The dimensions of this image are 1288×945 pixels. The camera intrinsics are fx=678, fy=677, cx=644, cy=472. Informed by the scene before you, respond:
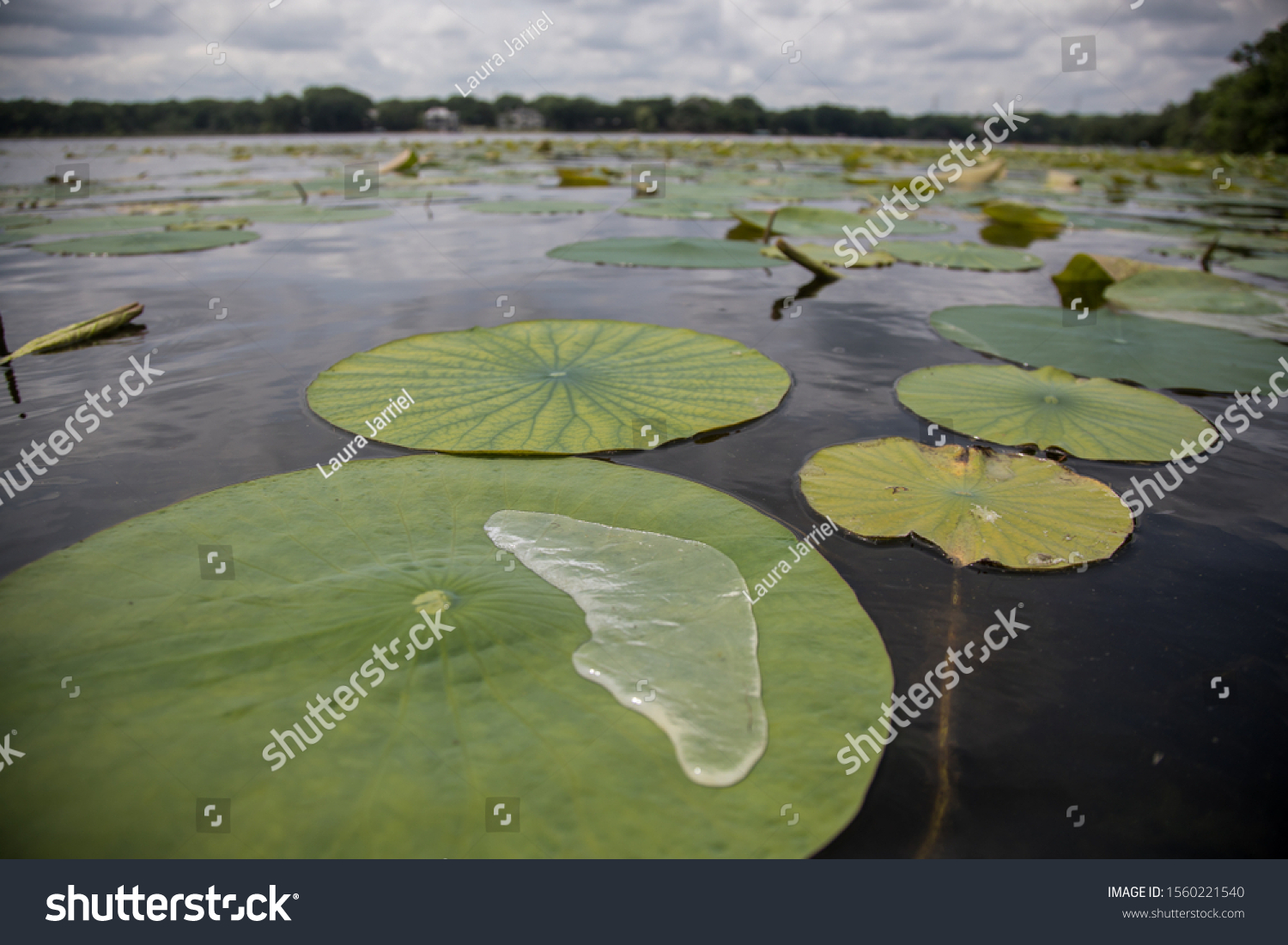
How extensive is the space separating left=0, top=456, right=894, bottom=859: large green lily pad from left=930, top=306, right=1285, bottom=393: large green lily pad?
99.6 inches

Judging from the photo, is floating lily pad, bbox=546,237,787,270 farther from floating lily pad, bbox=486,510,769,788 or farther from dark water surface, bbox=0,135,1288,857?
floating lily pad, bbox=486,510,769,788

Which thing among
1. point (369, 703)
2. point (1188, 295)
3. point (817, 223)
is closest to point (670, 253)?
point (817, 223)

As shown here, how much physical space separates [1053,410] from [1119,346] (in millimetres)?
1335

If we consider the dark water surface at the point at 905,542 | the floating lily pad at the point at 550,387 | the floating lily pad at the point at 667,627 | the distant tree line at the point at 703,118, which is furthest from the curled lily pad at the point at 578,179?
the distant tree line at the point at 703,118

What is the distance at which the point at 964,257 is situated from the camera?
6086 mm

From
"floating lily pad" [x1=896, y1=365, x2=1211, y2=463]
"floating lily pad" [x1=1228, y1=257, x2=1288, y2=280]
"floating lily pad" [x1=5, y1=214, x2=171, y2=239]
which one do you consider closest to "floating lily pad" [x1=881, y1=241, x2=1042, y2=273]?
"floating lily pad" [x1=1228, y1=257, x2=1288, y2=280]

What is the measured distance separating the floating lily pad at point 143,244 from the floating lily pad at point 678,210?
430 centimetres

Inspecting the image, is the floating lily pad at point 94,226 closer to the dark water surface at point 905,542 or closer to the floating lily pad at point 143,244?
the floating lily pad at point 143,244

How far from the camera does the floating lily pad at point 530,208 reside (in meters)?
8.91

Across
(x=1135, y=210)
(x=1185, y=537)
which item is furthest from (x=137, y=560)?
(x=1135, y=210)

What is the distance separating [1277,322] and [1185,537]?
3506 mm

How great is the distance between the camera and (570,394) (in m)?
2.72
